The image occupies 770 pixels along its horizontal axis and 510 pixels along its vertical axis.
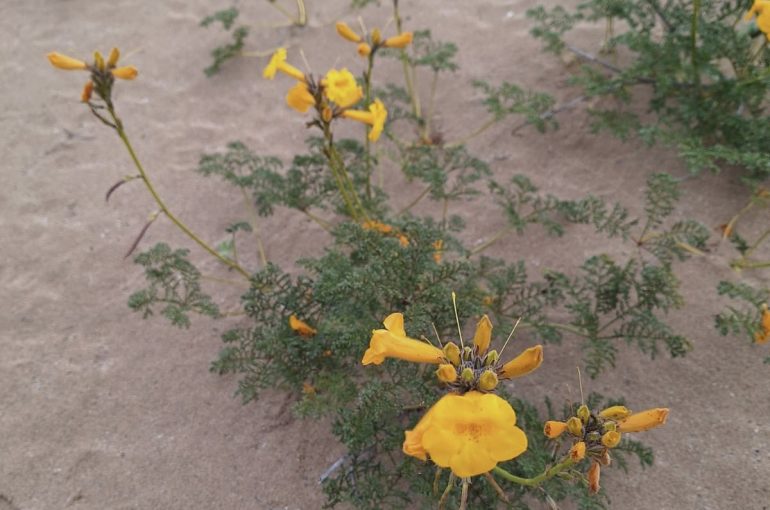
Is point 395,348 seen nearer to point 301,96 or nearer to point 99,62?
point 301,96

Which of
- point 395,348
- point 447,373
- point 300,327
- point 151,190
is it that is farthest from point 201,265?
point 447,373

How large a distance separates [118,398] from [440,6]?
3.50m

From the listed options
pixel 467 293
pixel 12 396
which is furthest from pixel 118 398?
pixel 467 293

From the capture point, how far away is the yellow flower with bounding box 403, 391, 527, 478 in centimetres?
135

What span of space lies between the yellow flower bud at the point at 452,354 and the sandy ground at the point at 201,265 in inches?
19.1

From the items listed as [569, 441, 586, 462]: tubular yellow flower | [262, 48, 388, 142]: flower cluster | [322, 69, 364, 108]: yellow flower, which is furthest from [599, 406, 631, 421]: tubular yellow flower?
[322, 69, 364, 108]: yellow flower

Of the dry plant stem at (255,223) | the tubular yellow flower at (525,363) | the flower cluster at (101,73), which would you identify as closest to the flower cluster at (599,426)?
the tubular yellow flower at (525,363)

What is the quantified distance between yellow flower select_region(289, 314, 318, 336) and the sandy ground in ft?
Answer: 1.43

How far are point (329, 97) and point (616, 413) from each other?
1547 millimetres

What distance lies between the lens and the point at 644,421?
5.14 ft

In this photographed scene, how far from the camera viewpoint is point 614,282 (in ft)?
8.09

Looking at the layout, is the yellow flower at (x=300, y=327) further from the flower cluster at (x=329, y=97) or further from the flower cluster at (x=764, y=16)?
the flower cluster at (x=764, y=16)

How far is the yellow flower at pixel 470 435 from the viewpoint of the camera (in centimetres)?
135

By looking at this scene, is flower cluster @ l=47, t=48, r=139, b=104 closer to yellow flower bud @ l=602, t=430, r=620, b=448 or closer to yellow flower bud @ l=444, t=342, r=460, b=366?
yellow flower bud @ l=444, t=342, r=460, b=366
